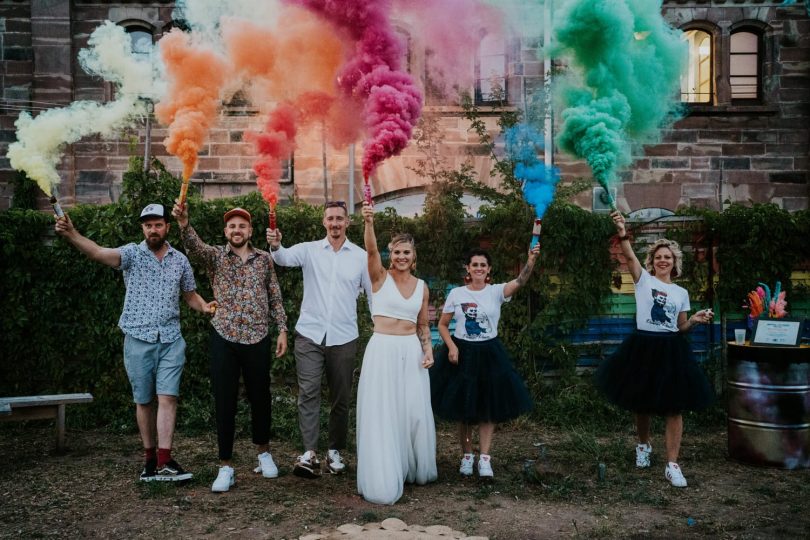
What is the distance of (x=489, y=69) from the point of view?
1041cm

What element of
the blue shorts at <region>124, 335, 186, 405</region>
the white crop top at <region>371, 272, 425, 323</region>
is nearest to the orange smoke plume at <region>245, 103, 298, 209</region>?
the white crop top at <region>371, 272, 425, 323</region>

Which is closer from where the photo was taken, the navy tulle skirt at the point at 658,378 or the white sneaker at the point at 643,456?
the navy tulle skirt at the point at 658,378

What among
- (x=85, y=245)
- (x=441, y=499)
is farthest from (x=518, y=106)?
(x=85, y=245)

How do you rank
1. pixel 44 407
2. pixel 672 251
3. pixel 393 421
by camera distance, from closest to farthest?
pixel 393 421 → pixel 672 251 → pixel 44 407

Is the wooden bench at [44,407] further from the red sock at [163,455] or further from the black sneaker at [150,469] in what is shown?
the red sock at [163,455]

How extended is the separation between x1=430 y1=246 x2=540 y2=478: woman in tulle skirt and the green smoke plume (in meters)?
0.99


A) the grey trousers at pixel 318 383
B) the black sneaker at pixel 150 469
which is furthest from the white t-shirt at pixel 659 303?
the black sneaker at pixel 150 469

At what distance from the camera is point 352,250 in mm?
5598

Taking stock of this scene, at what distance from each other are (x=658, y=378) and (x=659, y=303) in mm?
571

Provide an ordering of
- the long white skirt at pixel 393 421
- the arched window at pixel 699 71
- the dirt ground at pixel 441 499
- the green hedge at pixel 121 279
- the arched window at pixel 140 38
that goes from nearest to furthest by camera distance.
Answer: the dirt ground at pixel 441 499 → the long white skirt at pixel 393 421 → the green hedge at pixel 121 279 → the arched window at pixel 140 38 → the arched window at pixel 699 71

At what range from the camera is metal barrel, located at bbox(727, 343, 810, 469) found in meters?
5.86

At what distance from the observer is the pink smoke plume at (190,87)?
17.4 ft

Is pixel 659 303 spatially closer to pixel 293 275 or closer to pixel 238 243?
pixel 238 243

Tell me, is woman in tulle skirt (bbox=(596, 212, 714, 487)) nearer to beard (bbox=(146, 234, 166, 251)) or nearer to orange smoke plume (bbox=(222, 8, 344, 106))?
orange smoke plume (bbox=(222, 8, 344, 106))
